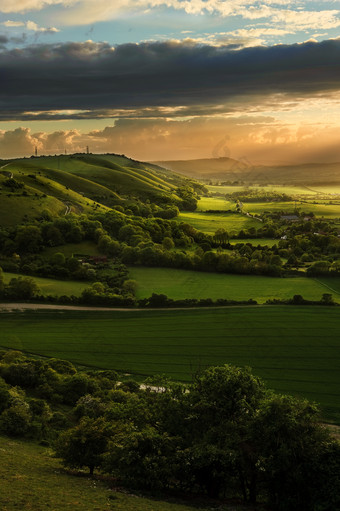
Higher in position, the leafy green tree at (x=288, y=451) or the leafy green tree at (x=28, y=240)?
the leafy green tree at (x=28, y=240)

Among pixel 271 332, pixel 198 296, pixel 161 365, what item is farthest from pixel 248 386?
pixel 198 296

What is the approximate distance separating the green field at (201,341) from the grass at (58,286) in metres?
12.3

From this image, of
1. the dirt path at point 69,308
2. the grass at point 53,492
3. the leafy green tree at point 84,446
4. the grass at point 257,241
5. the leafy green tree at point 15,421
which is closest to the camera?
the grass at point 53,492

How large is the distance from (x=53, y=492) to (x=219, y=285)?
82.1 metres

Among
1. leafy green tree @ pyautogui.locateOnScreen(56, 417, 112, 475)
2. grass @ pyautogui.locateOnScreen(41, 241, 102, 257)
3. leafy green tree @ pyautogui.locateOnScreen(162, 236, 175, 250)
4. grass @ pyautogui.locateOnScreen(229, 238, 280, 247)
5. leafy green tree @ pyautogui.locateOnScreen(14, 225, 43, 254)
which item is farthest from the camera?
grass @ pyautogui.locateOnScreen(229, 238, 280, 247)

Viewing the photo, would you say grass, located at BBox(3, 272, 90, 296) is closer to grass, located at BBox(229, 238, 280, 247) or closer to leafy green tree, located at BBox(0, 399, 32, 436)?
leafy green tree, located at BBox(0, 399, 32, 436)

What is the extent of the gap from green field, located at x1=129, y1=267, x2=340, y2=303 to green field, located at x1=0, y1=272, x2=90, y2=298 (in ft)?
42.9

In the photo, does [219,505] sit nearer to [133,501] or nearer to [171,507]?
[171,507]

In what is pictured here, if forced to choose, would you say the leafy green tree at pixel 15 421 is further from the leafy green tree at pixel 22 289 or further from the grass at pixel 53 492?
the leafy green tree at pixel 22 289

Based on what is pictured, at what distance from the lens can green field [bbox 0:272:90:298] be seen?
99312 millimetres

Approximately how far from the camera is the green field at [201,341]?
63312mm

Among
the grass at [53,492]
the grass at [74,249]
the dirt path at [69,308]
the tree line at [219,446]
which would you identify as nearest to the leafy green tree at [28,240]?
the grass at [74,249]

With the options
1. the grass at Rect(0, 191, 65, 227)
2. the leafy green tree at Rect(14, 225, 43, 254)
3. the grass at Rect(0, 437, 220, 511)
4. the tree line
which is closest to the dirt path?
the leafy green tree at Rect(14, 225, 43, 254)

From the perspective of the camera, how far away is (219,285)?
10756 centimetres
